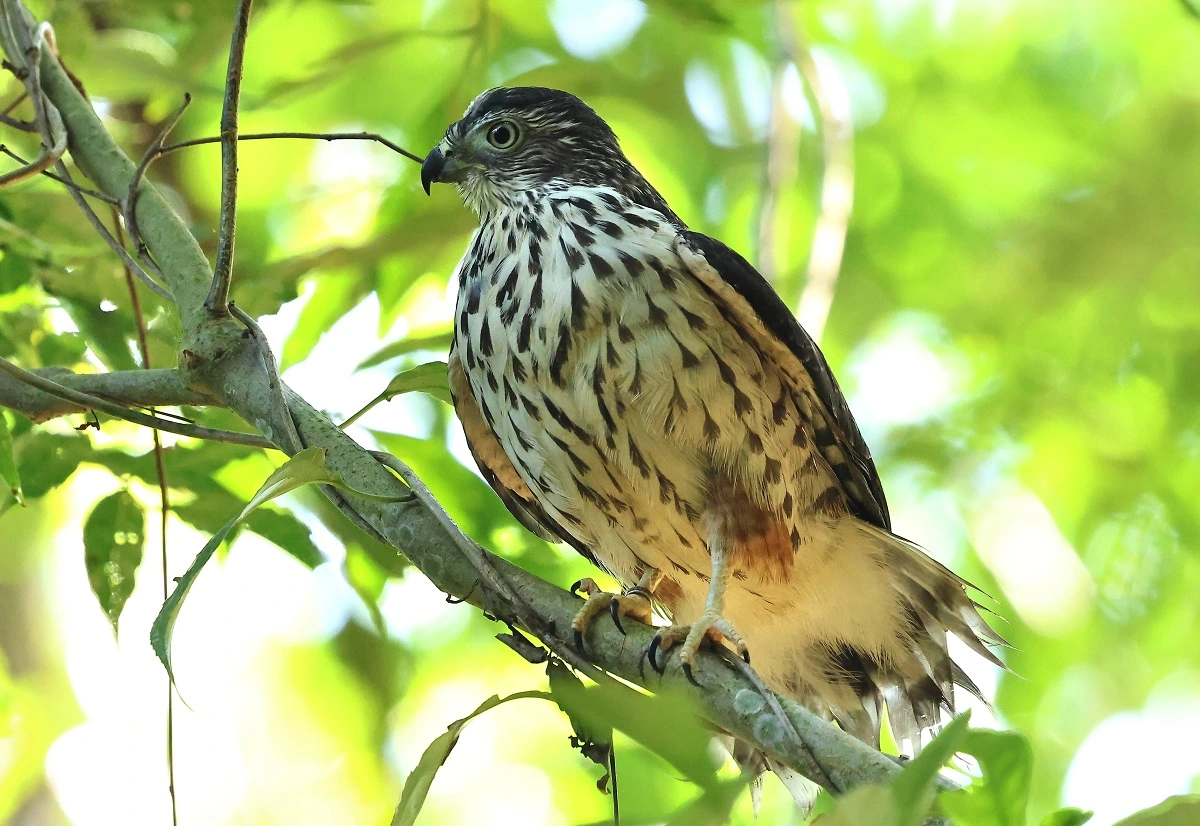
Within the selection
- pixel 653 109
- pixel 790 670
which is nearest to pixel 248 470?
pixel 790 670

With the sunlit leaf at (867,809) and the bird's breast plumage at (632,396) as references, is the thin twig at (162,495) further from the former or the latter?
the sunlit leaf at (867,809)

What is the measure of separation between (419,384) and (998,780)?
5.54 feet

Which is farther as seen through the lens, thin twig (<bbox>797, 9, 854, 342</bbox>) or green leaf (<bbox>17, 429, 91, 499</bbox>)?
thin twig (<bbox>797, 9, 854, 342</bbox>)

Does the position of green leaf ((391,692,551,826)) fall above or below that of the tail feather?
below

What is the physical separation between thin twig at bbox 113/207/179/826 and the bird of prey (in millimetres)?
725

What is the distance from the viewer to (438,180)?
10.8 ft

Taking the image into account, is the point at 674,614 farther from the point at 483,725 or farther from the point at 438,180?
the point at 483,725

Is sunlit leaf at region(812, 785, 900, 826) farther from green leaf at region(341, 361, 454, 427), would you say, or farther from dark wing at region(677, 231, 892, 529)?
dark wing at region(677, 231, 892, 529)

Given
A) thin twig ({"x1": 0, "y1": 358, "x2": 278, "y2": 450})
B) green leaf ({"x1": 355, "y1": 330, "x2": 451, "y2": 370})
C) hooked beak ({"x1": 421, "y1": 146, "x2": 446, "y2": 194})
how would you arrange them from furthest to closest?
hooked beak ({"x1": 421, "y1": 146, "x2": 446, "y2": 194})
green leaf ({"x1": 355, "y1": 330, "x2": 451, "y2": 370})
thin twig ({"x1": 0, "y1": 358, "x2": 278, "y2": 450})

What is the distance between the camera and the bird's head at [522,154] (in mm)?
3273

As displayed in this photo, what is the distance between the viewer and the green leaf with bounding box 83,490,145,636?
7.78 feet

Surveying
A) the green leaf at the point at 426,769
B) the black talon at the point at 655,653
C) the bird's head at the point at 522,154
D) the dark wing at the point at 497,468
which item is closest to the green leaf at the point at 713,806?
the green leaf at the point at 426,769

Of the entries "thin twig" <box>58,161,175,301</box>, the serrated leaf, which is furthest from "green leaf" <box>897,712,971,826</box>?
"thin twig" <box>58,161,175,301</box>

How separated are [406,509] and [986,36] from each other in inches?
182
